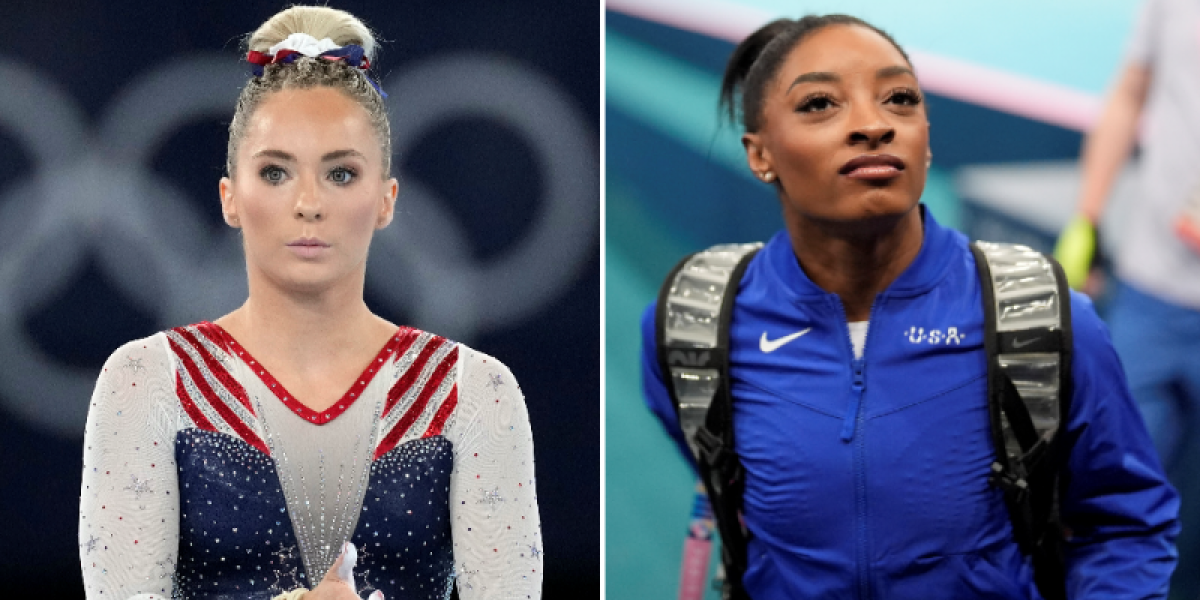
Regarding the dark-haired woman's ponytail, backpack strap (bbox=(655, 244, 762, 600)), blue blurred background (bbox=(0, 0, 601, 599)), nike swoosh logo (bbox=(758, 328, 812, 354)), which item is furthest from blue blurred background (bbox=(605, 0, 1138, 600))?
nike swoosh logo (bbox=(758, 328, 812, 354))

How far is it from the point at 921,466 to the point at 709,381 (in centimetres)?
45

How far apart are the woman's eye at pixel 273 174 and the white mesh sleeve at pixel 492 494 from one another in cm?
48

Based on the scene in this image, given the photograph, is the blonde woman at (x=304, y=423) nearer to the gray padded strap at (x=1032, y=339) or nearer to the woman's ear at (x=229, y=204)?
the woman's ear at (x=229, y=204)

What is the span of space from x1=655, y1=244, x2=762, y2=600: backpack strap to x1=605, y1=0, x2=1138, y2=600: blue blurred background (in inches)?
59.6

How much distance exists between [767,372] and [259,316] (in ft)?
3.25

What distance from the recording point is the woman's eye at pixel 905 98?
2.53 meters

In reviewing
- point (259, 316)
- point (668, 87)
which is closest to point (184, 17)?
point (668, 87)

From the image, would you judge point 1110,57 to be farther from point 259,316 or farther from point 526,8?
point 259,316

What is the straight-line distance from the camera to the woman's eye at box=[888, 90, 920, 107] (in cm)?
253

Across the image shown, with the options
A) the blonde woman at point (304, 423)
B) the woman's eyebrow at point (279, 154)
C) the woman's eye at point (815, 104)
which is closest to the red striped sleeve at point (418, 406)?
the blonde woman at point (304, 423)

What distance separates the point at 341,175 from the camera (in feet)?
7.59

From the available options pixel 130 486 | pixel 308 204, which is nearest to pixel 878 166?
pixel 308 204

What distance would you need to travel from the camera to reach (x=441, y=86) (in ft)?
12.8

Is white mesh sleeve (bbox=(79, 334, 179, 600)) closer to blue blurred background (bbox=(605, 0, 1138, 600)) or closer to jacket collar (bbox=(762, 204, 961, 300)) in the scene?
jacket collar (bbox=(762, 204, 961, 300))
